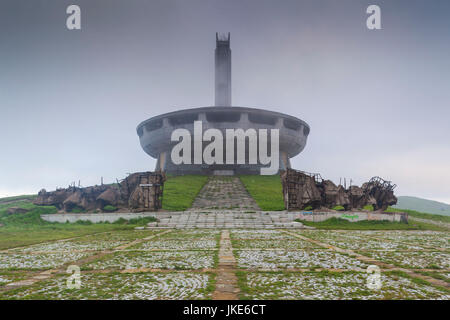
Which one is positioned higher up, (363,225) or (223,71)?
(223,71)

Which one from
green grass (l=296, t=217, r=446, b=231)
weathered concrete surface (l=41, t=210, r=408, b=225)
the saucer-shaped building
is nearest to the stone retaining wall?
weathered concrete surface (l=41, t=210, r=408, b=225)

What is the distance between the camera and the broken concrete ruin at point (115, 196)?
18345 mm

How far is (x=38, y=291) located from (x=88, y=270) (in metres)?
1.34

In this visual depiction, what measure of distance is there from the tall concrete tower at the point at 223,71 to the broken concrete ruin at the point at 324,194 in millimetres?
38916

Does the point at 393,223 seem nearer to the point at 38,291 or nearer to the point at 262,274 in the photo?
the point at 262,274

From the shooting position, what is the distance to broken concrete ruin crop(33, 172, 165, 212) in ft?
60.2

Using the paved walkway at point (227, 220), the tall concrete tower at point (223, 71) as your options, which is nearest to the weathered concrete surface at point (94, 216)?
the paved walkway at point (227, 220)

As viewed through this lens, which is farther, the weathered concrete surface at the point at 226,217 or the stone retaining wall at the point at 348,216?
the stone retaining wall at the point at 348,216

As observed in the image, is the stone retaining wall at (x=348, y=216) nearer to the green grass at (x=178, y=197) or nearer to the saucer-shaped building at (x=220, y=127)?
the green grass at (x=178, y=197)

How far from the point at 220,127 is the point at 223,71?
54.2 ft

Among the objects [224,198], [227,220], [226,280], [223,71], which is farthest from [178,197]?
[223,71]

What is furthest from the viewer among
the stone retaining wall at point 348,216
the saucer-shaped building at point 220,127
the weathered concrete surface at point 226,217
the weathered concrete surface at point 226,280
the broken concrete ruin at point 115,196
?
the saucer-shaped building at point 220,127

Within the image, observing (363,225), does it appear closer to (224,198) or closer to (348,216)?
(348,216)

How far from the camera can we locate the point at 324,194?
60.0ft
